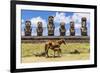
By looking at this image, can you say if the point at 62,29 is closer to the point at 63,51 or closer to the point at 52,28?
the point at 52,28

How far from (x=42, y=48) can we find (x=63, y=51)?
0.69ft

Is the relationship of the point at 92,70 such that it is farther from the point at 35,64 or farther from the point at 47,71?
the point at 35,64

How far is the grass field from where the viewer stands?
1.80 meters

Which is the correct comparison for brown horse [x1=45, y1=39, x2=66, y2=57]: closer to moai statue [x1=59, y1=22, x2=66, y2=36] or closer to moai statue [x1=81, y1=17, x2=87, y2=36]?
moai statue [x1=59, y1=22, x2=66, y2=36]

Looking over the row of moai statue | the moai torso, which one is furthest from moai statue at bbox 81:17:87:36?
the moai torso

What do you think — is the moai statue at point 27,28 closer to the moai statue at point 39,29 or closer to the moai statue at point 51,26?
the moai statue at point 39,29

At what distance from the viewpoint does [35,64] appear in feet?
5.98

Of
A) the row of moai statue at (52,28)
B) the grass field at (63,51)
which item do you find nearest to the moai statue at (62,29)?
the row of moai statue at (52,28)

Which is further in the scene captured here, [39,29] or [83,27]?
[83,27]

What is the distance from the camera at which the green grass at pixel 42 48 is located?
5.91 ft

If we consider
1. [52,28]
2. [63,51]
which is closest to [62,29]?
[52,28]

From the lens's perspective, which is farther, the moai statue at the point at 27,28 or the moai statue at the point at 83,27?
the moai statue at the point at 83,27

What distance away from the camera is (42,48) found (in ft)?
6.09

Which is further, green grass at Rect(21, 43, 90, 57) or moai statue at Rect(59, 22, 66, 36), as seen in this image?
moai statue at Rect(59, 22, 66, 36)
